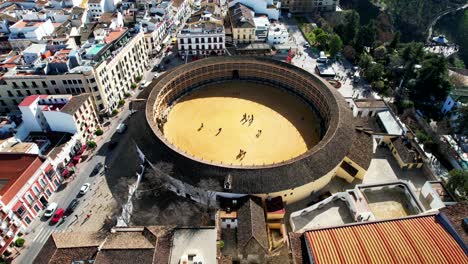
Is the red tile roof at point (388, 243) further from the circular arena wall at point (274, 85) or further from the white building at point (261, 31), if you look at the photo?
the white building at point (261, 31)

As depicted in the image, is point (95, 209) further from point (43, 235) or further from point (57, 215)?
point (43, 235)

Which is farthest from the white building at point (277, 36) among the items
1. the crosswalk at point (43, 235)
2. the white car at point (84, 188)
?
the crosswalk at point (43, 235)

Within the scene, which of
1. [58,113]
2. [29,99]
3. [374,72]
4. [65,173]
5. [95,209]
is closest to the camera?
[95,209]

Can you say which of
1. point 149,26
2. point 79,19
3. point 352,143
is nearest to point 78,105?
point 149,26

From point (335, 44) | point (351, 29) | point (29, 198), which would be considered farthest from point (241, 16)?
point (29, 198)

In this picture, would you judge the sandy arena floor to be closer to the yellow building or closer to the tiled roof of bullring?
the tiled roof of bullring

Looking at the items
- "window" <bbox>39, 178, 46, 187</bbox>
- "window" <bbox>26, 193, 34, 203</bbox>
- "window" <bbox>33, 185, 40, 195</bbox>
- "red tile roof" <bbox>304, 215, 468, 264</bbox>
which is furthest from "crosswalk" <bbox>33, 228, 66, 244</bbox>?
"red tile roof" <bbox>304, 215, 468, 264</bbox>
